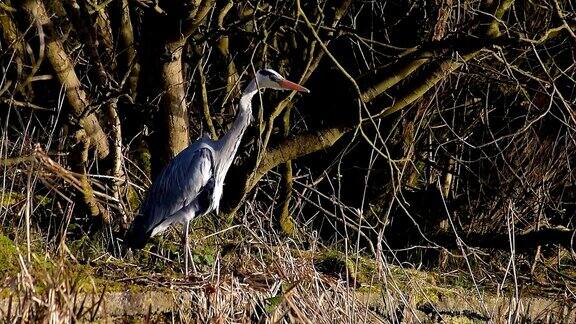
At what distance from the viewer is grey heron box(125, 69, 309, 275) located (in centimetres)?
675

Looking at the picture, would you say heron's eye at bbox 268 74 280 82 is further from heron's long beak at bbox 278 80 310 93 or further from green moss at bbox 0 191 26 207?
green moss at bbox 0 191 26 207

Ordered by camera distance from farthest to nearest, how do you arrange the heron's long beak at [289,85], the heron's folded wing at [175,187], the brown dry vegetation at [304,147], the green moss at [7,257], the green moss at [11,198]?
the heron's folded wing at [175,187] → the heron's long beak at [289,85] → the green moss at [11,198] → the brown dry vegetation at [304,147] → the green moss at [7,257]

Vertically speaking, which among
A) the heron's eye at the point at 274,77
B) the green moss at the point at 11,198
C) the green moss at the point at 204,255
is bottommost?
the green moss at the point at 204,255

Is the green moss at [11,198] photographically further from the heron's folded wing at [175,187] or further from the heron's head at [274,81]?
the heron's head at [274,81]

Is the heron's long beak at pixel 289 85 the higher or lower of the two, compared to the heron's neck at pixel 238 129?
higher

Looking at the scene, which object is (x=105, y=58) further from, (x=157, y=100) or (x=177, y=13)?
(x=177, y=13)

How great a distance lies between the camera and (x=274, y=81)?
6746 mm

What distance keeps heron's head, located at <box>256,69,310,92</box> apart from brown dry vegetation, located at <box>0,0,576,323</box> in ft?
0.64

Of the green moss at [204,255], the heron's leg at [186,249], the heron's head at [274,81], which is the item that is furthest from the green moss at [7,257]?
the heron's head at [274,81]

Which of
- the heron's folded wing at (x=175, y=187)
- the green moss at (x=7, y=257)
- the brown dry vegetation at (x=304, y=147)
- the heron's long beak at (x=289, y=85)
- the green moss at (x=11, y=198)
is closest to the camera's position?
the green moss at (x=7, y=257)

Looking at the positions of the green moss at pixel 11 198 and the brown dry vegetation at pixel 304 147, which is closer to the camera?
the brown dry vegetation at pixel 304 147

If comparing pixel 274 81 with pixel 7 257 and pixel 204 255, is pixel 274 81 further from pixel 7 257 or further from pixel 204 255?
pixel 7 257

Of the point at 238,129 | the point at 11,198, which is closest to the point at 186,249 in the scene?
the point at 238,129

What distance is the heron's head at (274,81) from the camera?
22.0 feet
